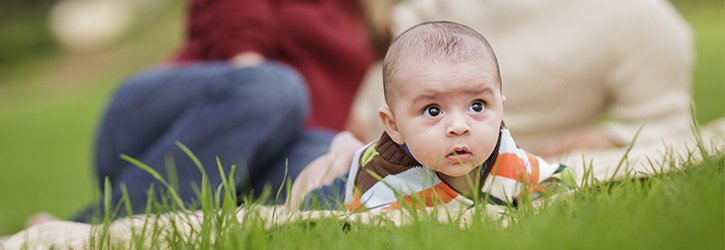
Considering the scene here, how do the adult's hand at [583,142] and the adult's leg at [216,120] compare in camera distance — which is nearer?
the adult's leg at [216,120]

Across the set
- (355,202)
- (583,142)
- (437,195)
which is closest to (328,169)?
(355,202)

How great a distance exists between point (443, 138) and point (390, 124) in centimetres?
13

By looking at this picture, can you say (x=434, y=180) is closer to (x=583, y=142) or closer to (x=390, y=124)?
(x=390, y=124)

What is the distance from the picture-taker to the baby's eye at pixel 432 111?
1.49m

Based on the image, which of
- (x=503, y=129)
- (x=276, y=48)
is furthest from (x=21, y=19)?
(x=503, y=129)

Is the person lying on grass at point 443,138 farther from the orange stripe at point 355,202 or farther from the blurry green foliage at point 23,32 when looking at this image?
the blurry green foliage at point 23,32

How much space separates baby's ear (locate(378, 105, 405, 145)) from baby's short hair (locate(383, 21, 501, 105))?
30 millimetres

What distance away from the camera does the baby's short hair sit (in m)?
1.48

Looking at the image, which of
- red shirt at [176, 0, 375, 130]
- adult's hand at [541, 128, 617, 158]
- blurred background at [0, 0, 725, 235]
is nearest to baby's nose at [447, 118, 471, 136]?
adult's hand at [541, 128, 617, 158]

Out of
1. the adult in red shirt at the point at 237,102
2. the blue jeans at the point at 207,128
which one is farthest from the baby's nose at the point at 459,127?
the blue jeans at the point at 207,128

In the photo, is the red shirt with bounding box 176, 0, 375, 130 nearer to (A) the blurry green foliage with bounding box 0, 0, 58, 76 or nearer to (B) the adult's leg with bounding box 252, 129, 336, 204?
(B) the adult's leg with bounding box 252, 129, 336, 204

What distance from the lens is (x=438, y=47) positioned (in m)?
1.49

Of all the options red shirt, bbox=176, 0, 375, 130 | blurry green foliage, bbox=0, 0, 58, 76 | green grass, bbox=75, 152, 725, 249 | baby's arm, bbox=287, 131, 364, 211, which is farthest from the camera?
blurry green foliage, bbox=0, 0, 58, 76

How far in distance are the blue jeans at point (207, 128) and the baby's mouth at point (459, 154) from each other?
3.36 ft
